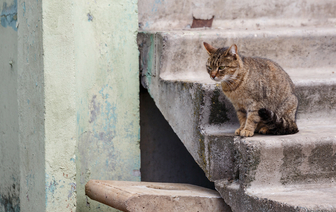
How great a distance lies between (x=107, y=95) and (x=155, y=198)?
109 cm

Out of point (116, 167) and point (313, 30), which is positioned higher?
point (313, 30)

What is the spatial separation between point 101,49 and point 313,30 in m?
1.84

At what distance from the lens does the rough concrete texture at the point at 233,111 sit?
2.33 meters

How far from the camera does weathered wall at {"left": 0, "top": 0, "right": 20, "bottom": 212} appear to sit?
3314mm

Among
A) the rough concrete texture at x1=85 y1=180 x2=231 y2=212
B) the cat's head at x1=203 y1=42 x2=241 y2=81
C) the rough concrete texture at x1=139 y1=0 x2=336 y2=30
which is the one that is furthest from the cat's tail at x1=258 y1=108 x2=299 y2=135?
the rough concrete texture at x1=139 y1=0 x2=336 y2=30

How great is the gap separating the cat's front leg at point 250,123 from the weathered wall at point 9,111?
6.34ft

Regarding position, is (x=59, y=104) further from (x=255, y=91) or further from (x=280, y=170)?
(x=280, y=170)

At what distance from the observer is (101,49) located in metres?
3.10

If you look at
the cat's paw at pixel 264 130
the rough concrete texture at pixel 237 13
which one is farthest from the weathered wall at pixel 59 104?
the cat's paw at pixel 264 130

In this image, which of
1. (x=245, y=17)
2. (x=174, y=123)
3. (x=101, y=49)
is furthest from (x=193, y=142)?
(x=245, y=17)

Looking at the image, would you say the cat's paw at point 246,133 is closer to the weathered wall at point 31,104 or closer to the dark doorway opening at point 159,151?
the weathered wall at point 31,104

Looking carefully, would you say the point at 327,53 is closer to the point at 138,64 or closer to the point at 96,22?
the point at 138,64

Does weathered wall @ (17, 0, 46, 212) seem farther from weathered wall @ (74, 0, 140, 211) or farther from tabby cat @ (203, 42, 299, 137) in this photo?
tabby cat @ (203, 42, 299, 137)

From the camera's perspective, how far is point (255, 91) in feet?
8.54
